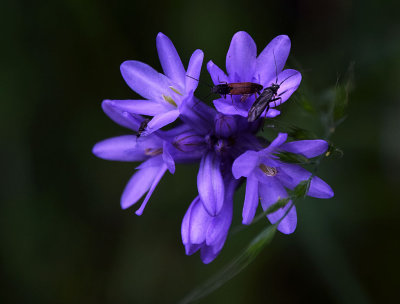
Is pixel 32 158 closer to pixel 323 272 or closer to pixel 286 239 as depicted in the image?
pixel 286 239

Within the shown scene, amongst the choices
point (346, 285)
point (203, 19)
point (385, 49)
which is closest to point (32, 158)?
point (203, 19)

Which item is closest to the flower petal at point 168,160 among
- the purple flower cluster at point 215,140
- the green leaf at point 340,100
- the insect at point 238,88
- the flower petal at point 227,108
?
the purple flower cluster at point 215,140

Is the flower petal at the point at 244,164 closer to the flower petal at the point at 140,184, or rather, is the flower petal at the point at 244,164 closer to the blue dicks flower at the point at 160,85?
the blue dicks flower at the point at 160,85

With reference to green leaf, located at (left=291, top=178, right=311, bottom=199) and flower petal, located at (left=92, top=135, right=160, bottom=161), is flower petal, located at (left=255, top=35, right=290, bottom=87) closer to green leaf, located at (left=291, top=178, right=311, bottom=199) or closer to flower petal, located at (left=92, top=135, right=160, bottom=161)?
green leaf, located at (left=291, top=178, right=311, bottom=199)

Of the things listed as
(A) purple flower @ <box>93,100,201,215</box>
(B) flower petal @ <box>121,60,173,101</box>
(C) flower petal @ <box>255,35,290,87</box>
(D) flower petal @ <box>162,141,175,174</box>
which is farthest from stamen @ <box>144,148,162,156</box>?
(C) flower petal @ <box>255,35,290,87</box>

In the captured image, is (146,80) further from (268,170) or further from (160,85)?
(268,170)

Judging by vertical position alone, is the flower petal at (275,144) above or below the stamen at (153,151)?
above
